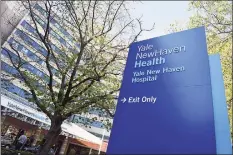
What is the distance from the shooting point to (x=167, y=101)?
3.72m

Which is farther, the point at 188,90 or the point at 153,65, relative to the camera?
the point at 153,65

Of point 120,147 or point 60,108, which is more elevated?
point 60,108

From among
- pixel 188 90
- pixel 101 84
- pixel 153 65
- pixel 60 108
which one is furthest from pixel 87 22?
pixel 188 90

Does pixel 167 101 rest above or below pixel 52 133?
below

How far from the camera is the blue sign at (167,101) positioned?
10.7 feet

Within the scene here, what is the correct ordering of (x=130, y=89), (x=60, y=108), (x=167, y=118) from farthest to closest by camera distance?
(x=60, y=108) → (x=130, y=89) → (x=167, y=118)

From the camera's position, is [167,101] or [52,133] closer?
[167,101]

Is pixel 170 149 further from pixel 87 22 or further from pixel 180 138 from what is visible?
pixel 87 22

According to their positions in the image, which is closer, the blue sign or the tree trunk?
the blue sign

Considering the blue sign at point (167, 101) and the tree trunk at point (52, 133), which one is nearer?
the blue sign at point (167, 101)

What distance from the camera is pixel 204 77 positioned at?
11.9 feet

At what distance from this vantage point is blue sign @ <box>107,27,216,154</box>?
3264mm

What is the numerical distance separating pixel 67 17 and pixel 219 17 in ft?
25.8

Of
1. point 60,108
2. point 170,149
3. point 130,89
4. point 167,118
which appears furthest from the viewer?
point 60,108
